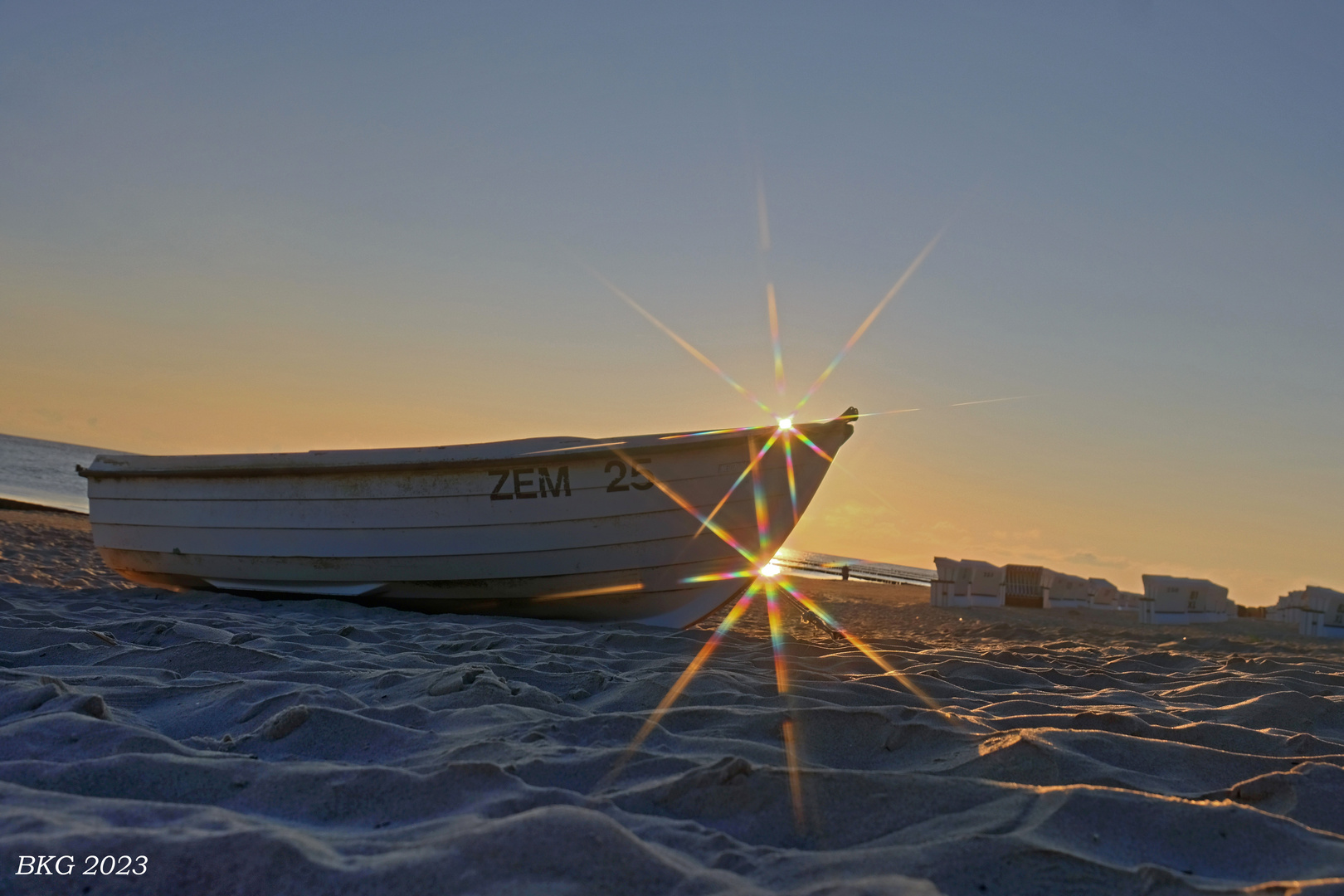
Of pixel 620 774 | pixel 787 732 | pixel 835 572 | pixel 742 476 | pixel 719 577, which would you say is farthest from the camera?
pixel 835 572

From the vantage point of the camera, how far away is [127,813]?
1604mm

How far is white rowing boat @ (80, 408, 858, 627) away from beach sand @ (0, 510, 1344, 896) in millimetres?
2004

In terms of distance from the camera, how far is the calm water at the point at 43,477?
84.8 feet

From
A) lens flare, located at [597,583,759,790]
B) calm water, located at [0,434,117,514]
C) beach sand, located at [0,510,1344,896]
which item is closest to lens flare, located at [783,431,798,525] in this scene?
lens flare, located at [597,583,759,790]

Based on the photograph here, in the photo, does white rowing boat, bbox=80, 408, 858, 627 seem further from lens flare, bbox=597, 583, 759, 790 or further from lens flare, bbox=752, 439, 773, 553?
lens flare, bbox=597, 583, 759, 790

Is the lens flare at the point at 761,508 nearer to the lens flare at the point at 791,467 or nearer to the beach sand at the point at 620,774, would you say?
the lens flare at the point at 791,467

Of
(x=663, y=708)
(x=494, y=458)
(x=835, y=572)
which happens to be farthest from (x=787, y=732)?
(x=835, y=572)

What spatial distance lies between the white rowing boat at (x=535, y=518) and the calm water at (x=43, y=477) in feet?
53.9

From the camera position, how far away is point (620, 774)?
208 cm

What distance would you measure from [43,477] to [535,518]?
4040cm

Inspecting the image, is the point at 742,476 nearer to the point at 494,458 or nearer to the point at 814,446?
the point at 814,446

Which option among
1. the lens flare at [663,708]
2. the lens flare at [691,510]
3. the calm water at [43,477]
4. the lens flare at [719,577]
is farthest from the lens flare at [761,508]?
the calm water at [43,477]

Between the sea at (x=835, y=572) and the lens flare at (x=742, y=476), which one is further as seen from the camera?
the sea at (x=835, y=572)

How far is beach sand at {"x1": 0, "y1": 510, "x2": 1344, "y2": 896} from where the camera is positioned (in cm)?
143
